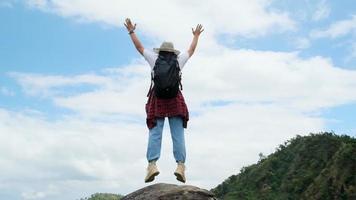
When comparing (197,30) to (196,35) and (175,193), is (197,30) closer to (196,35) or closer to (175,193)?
(196,35)

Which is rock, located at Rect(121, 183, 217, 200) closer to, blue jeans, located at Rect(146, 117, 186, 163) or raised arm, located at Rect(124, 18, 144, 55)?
blue jeans, located at Rect(146, 117, 186, 163)

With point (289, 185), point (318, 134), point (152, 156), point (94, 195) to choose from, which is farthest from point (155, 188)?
point (94, 195)

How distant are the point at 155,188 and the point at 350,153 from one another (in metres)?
60.1

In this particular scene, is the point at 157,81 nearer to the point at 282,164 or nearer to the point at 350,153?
the point at 350,153


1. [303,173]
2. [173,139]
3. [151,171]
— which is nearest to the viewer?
[151,171]

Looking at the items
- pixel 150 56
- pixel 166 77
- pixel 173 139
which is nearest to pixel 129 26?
pixel 150 56

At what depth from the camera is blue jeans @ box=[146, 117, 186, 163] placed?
12.0 meters

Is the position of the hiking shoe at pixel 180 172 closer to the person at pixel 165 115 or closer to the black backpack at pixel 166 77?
the person at pixel 165 115

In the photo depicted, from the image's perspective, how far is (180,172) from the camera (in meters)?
11.9

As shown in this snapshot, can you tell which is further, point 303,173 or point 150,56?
point 303,173

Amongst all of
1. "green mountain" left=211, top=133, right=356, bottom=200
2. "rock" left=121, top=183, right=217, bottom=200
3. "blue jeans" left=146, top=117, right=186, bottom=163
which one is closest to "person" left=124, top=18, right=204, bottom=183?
"blue jeans" left=146, top=117, right=186, bottom=163

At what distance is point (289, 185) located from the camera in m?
88.1

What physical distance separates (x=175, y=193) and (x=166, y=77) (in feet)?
7.83

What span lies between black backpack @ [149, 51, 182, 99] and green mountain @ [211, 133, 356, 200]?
54.8 metres
